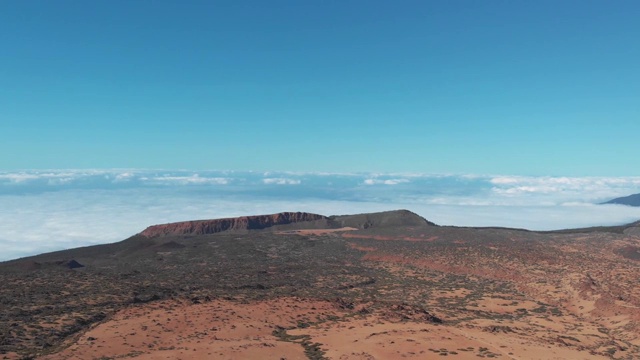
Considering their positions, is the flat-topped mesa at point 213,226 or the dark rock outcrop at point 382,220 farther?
the flat-topped mesa at point 213,226

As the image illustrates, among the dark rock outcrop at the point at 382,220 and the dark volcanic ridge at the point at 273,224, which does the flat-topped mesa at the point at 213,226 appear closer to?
the dark volcanic ridge at the point at 273,224

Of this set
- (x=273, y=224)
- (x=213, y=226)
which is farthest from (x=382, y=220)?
(x=213, y=226)

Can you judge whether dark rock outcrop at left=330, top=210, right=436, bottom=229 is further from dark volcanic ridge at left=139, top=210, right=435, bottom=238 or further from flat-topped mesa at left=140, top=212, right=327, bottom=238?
flat-topped mesa at left=140, top=212, right=327, bottom=238

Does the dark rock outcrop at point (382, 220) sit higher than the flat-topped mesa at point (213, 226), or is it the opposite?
the dark rock outcrop at point (382, 220)

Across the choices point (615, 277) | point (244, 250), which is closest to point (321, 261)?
point (244, 250)

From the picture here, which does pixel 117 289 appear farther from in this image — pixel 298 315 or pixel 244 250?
pixel 244 250

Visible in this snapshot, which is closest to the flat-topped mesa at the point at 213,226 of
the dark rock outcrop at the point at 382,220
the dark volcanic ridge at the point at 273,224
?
the dark volcanic ridge at the point at 273,224

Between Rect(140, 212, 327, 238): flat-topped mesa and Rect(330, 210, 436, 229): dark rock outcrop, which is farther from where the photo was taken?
Rect(140, 212, 327, 238): flat-topped mesa

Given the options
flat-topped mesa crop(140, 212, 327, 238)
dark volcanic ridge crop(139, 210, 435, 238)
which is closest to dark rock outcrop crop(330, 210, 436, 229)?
dark volcanic ridge crop(139, 210, 435, 238)

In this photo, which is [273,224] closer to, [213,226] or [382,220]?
[213,226]
